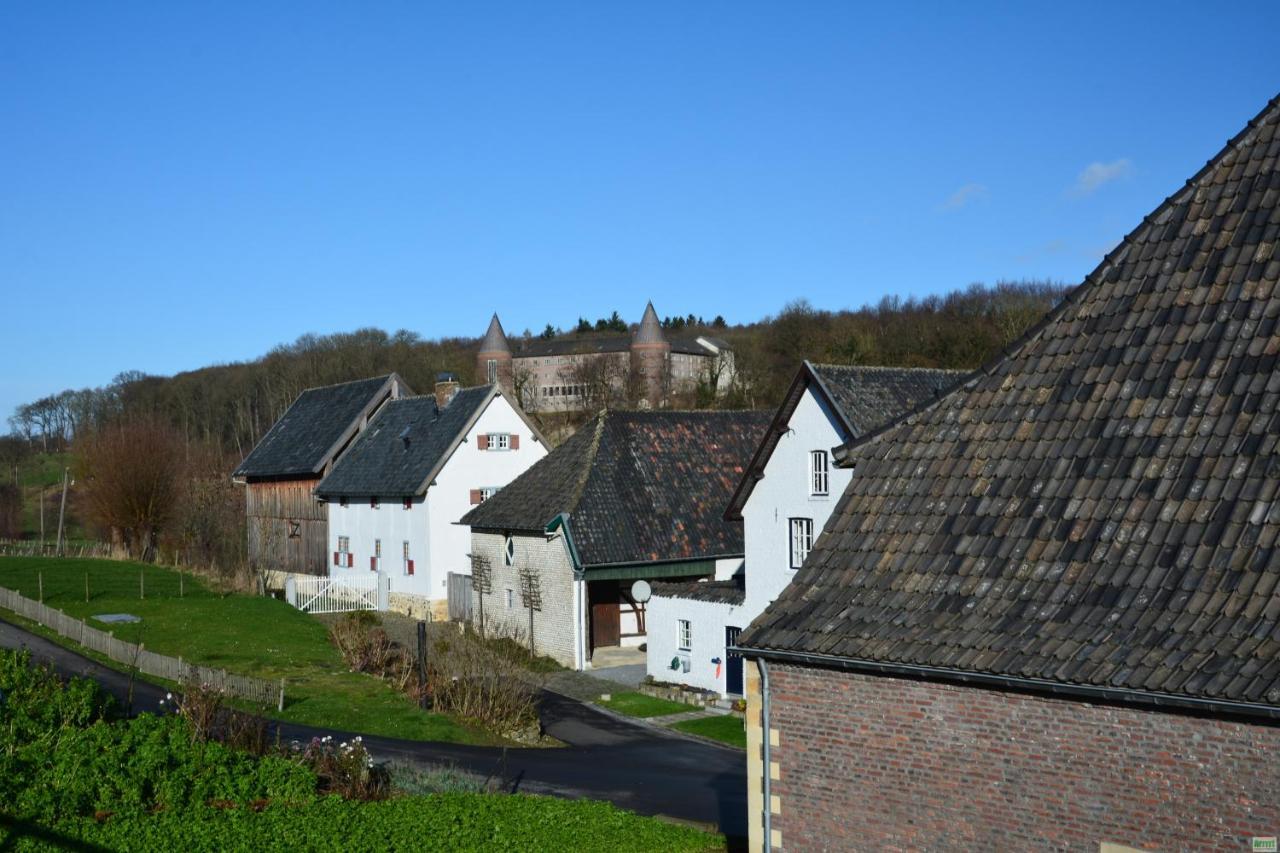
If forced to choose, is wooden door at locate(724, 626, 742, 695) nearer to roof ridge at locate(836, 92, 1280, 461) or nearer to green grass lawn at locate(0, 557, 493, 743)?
green grass lawn at locate(0, 557, 493, 743)

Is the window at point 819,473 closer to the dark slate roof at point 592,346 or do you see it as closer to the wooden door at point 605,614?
the wooden door at point 605,614

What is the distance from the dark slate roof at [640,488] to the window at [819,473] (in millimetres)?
7367

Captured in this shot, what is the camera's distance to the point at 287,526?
53.3 meters

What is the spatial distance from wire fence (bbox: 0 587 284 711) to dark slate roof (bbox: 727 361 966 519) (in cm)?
1131

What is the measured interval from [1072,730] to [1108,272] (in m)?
4.74

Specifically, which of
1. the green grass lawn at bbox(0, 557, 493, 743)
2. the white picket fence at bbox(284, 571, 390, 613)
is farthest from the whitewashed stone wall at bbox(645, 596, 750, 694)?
the white picket fence at bbox(284, 571, 390, 613)

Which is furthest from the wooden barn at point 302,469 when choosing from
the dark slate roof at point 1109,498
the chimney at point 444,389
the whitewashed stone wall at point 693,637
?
the dark slate roof at point 1109,498

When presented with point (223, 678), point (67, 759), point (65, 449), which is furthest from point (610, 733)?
point (65, 449)

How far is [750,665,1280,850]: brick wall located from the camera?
941 centimetres

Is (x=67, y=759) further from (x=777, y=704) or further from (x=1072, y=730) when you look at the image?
(x=1072, y=730)

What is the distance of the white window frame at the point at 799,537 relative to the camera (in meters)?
26.9

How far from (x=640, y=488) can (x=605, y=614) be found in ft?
12.5

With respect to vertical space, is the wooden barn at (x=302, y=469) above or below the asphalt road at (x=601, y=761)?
above

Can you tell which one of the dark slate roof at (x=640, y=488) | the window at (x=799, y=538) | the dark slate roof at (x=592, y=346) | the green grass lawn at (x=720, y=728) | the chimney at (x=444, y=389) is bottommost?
the green grass lawn at (x=720, y=728)
